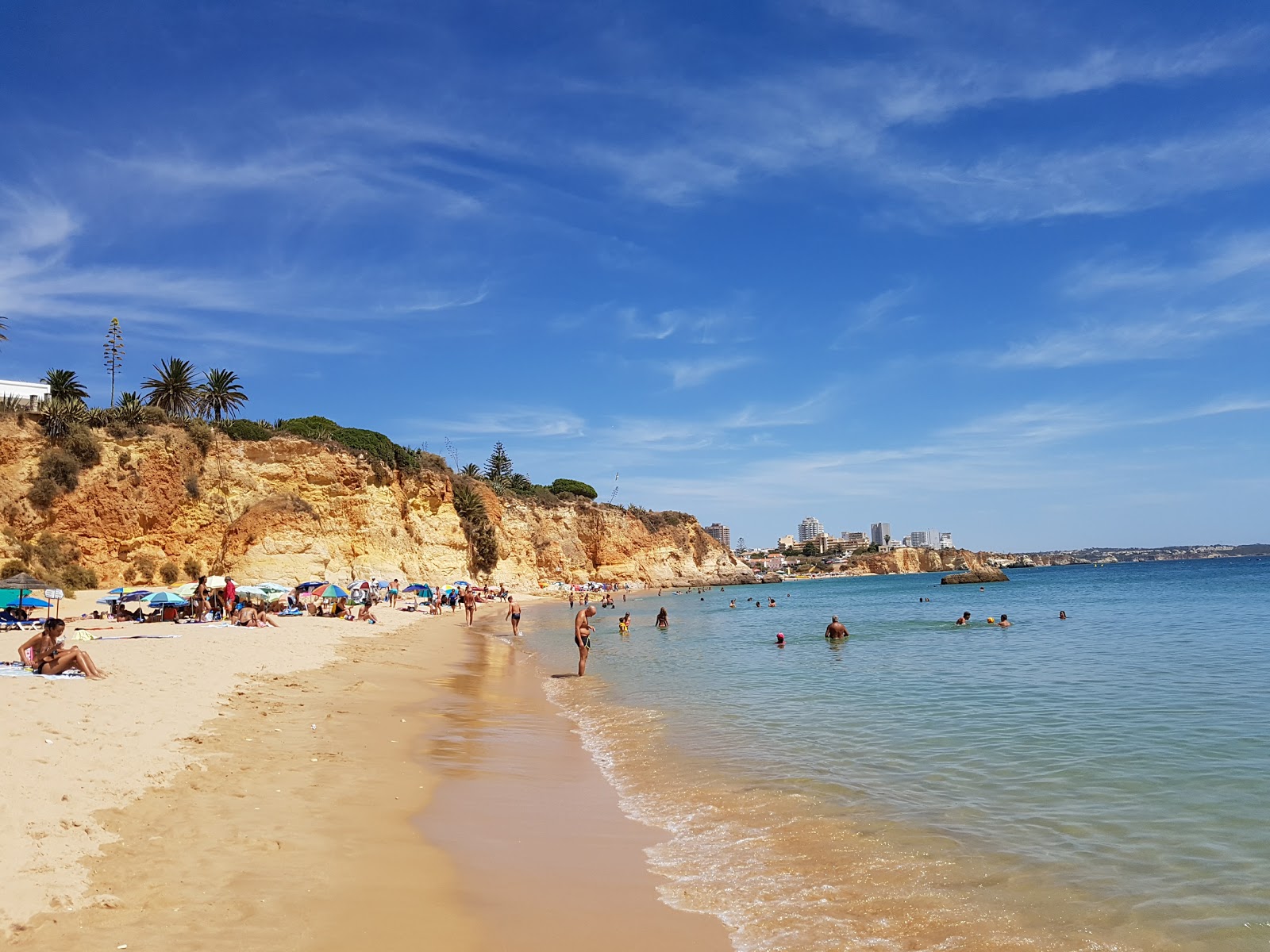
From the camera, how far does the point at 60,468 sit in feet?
98.6

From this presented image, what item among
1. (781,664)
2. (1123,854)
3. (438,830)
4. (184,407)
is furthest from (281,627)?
(184,407)

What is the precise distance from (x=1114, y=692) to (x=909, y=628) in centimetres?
1596

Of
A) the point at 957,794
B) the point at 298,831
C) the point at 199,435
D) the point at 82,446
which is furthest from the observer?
the point at 199,435

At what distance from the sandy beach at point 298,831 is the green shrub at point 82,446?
86.7 ft

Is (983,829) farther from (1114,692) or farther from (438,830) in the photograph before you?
(1114,692)

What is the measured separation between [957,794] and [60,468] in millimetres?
34635

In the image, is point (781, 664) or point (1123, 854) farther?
point (781, 664)

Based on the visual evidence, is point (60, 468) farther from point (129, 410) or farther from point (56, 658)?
point (56, 658)

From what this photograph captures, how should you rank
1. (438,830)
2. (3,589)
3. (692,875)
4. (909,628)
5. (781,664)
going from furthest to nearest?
(909,628), (3,589), (781,664), (438,830), (692,875)

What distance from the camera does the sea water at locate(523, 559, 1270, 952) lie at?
14.1 ft

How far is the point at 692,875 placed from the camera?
4.98 m

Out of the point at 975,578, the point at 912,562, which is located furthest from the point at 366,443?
the point at 912,562

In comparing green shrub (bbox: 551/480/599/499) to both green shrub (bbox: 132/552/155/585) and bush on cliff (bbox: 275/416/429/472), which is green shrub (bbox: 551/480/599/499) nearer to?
bush on cliff (bbox: 275/416/429/472)

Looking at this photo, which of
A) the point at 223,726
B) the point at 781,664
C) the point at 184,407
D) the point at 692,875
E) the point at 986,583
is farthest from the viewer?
the point at 986,583
